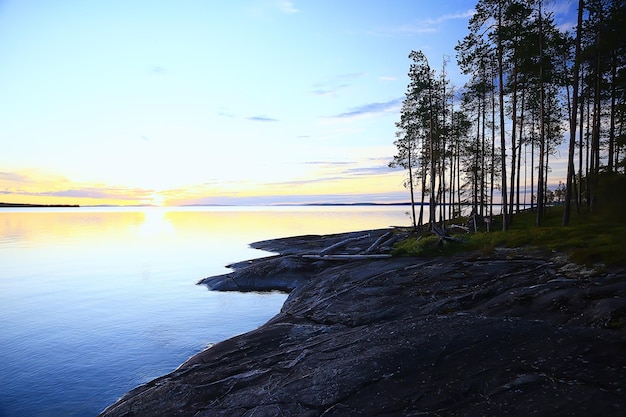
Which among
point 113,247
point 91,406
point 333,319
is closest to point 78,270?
point 113,247

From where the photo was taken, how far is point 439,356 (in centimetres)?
805

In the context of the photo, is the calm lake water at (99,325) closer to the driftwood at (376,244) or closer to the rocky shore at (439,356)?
the rocky shore at (439,356)

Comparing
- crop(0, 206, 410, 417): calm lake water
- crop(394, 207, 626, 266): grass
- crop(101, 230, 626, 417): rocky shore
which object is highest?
crop(394, 207, 626, 266): grass

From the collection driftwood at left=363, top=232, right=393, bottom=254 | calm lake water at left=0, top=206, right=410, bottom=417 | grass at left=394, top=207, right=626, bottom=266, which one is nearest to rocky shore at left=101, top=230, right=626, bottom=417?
grass at left=394, top=207, right=626, bottom=266

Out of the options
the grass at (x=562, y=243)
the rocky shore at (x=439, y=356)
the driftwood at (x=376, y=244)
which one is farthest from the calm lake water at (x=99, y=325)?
the grass at (x=562, y=243)

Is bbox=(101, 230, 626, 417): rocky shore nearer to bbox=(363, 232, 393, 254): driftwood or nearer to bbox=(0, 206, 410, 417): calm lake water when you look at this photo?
bbox=(0, 206, 410, 417): calm lake water

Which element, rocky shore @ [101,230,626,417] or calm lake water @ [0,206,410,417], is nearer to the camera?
rocky shore @ [101,230,626,417]

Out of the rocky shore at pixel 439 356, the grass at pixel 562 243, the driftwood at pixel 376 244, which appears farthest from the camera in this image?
the driftwood at pixel 376 244

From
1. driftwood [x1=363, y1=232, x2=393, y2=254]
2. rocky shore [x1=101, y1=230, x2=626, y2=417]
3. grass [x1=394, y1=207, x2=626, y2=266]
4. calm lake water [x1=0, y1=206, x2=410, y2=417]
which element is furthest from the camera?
driftwood [x1=363, y1=232, x2=393, y2=254]

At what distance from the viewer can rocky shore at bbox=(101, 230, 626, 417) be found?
6453 millimetres

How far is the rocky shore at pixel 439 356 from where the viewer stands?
6453 millimetres

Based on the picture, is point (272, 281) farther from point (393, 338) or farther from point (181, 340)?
point (393, 338)

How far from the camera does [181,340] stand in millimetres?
18266

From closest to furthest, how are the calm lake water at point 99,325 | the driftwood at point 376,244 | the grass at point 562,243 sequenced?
1. the grass at point 562,243
2. the calm lake water at point 99,325
3. the driftwood at point 376,244
